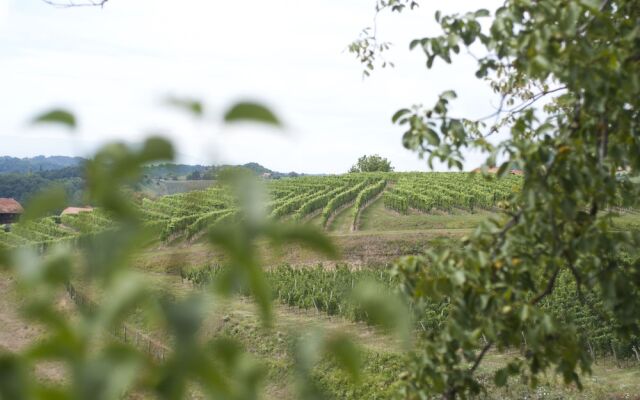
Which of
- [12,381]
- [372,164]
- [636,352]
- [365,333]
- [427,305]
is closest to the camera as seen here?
[12,381]

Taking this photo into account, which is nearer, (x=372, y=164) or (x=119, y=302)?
(x=119, y=302)

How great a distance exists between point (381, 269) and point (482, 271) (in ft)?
62.3

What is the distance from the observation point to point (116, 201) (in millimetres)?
619

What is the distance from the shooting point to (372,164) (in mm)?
75000

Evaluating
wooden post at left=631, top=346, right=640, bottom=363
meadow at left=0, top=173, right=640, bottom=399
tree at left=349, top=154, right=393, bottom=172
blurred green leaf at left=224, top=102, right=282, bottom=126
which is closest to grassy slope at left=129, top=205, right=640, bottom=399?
meadow at left=0, top=173, right=640, bottom=399

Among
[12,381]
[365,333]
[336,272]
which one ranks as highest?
[12,381]

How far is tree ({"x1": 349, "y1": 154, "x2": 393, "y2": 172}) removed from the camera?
74.3m

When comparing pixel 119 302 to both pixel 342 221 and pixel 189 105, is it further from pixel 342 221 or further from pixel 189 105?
pixel 342 221

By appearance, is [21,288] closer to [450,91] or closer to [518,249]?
[518,249]

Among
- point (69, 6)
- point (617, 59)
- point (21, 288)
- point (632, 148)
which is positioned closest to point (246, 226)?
point (21, 288)

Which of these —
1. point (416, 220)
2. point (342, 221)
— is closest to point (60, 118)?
point (416, 220)

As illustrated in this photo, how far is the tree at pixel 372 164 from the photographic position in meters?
74.3

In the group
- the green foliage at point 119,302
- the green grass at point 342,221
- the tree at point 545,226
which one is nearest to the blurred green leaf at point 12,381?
the green foliage at point 119,302

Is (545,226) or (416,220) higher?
(545,226)
